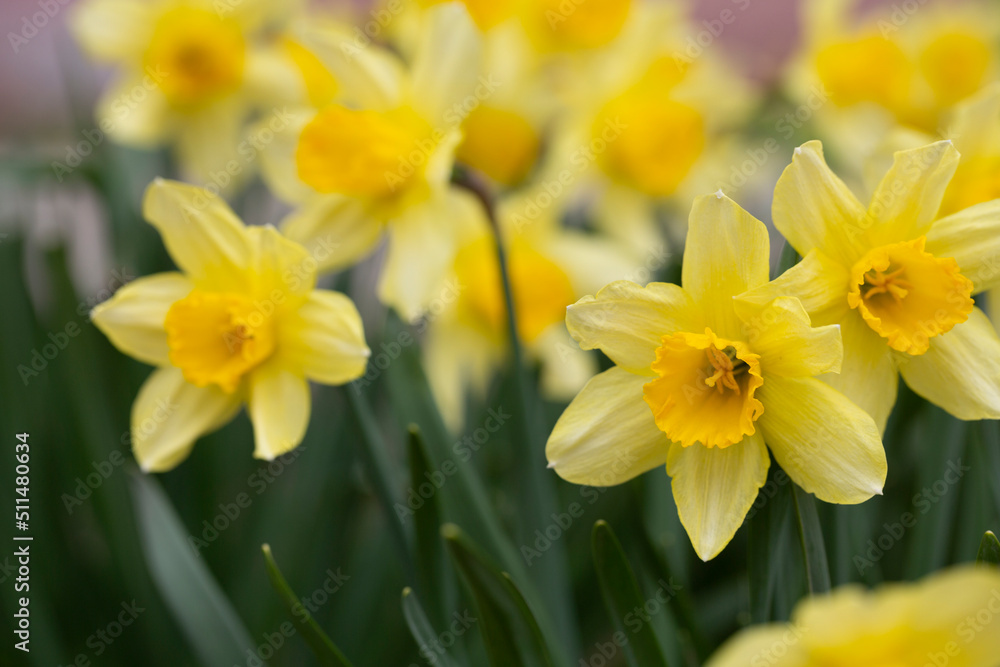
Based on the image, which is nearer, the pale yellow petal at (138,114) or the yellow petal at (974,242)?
the yellow petal at (974,242)

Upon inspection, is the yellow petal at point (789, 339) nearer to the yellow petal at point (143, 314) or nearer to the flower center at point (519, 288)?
the yellow petal at point (143, 314)


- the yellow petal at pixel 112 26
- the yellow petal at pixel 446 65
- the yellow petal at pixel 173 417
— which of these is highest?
the yellow petal at pixel 112 26

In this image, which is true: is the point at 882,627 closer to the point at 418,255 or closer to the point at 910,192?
the point at 910,192

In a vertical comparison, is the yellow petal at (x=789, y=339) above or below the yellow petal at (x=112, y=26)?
below

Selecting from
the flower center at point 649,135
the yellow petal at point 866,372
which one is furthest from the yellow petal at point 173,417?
the flower center at point 649,135

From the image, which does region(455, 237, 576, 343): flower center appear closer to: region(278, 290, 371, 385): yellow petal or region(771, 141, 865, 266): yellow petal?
region(278, 290, 371, 385): yellow petal

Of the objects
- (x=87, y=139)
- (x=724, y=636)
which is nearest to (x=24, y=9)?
(x=87, y=139)

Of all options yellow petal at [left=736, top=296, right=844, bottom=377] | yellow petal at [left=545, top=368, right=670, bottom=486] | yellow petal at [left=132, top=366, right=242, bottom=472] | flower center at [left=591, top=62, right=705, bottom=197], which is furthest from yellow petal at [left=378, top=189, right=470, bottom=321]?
flower center at [left=591, top=62, right=705, bottom=197]
